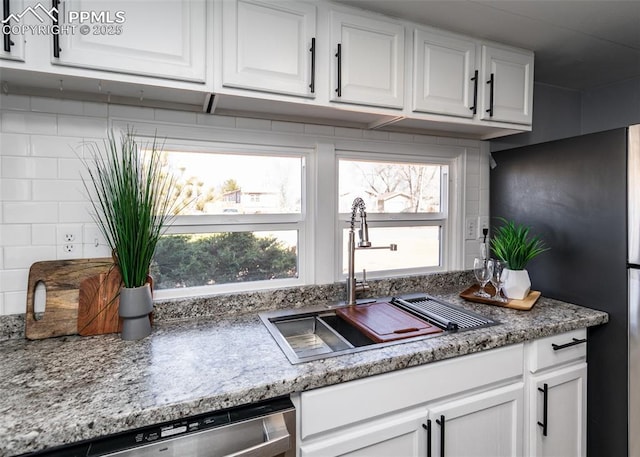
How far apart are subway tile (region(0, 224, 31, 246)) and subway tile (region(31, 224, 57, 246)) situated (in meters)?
0.01

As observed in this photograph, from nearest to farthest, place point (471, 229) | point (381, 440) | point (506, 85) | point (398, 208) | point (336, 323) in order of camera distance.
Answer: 1. point (381, 440)
2. point (336, 323)
3. point (506, 85)
4. point (398, 208)
5. point (471, 229)

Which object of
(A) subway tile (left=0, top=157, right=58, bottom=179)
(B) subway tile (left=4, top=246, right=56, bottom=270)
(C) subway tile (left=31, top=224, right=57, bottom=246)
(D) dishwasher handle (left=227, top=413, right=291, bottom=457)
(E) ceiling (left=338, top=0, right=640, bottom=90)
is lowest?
(D) dishwasher handle (left=227, top=413, right=291, bottom=457)

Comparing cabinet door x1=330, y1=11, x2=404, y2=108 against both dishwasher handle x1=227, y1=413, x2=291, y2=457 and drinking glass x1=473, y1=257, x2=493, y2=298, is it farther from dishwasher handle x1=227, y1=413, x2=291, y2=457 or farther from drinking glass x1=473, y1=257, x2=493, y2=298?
dishwasher handle x1=227, y1=413, x2=291, y2=457

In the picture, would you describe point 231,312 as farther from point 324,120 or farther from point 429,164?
point 429,164

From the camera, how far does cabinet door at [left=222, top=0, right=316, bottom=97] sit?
1210 mm

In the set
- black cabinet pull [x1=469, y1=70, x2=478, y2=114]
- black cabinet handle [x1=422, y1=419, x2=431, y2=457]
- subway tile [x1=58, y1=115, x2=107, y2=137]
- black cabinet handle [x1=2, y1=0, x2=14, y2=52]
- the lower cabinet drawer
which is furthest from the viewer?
black cabinet pull [x1=469, y1=70, x2=478, y2=114]

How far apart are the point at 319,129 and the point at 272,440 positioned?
136cm

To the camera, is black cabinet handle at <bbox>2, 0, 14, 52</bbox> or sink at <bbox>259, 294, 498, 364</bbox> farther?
sink at <bbox>259, 294, 498, 364</bbox>

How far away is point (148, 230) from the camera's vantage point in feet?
4.08

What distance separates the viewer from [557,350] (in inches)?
57.4

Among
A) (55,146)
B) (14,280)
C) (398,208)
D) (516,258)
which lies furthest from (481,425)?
(55,146)

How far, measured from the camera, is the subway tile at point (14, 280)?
4.07 feet

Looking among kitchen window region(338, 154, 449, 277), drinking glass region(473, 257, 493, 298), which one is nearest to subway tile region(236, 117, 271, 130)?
kitchen window region(338, 154, 449, 277)

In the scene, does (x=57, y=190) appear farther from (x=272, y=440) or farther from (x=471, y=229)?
(x=471, y=229)
